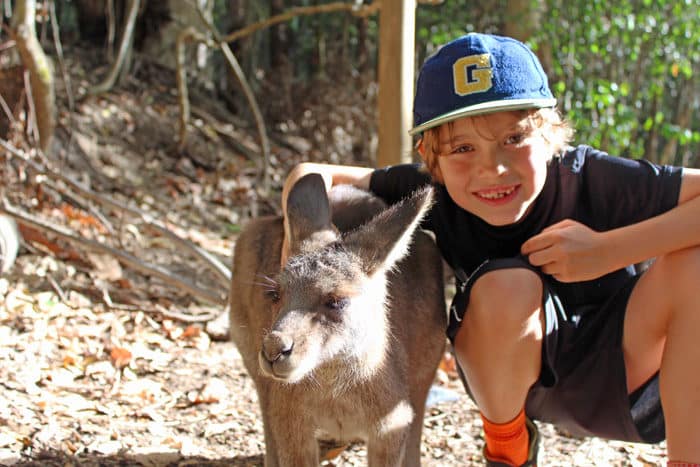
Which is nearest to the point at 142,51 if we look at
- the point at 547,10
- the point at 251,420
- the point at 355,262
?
the point at 547,10

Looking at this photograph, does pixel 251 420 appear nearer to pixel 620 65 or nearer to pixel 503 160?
pixel 503 160

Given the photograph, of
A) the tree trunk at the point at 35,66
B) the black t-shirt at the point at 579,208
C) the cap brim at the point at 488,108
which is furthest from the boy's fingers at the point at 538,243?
the tree trunk at the point at 35,66

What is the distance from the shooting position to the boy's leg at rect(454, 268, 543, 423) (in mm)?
2314

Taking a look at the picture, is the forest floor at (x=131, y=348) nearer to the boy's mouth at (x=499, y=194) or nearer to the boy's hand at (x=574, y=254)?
the boy's hand at (x=574, y=254)

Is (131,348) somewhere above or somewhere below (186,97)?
below

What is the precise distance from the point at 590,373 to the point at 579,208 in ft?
1.76

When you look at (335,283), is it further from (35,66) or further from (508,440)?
(35,66)

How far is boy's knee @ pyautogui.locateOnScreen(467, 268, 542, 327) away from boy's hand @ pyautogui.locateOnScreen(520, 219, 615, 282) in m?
0.07

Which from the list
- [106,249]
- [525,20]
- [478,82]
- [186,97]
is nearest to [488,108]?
[478,82]

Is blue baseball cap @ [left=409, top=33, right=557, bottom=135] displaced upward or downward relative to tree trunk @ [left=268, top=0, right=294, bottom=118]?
downward

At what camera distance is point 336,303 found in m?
2.32

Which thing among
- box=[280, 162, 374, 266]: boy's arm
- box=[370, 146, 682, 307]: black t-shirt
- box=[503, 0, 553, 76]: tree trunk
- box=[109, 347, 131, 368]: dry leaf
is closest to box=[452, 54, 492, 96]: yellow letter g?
box=[370, 146, 682, 307]: black t-shirt

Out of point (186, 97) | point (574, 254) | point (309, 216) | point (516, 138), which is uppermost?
point (186, 97)

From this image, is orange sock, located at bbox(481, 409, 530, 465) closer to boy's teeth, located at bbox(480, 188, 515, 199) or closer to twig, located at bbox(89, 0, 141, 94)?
boy's teeth, located at bbox(480, 188, 515, 199)
